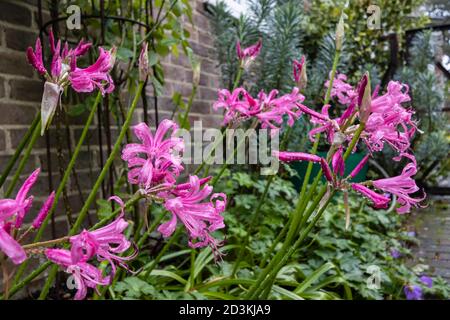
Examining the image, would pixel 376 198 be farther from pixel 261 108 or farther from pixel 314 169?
pixel 314 169

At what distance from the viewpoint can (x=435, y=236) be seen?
262 cm

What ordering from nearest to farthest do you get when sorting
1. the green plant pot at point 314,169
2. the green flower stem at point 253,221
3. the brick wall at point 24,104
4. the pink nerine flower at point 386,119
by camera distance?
the pink nerine flower at point 386,119
the green flower stem at point 253,221
the brick wall at point 24,104
the green plant pot at point 314,169

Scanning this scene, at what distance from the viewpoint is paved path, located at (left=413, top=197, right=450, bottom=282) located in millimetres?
2316

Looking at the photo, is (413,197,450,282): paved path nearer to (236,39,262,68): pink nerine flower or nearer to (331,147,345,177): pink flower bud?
(236,39,262,68): pink nerine flower

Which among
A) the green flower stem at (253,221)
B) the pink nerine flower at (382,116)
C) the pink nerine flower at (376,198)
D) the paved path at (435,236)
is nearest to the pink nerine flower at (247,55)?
the green flower stem at (253,221)

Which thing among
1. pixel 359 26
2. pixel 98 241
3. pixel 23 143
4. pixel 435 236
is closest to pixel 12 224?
pixel 98 241

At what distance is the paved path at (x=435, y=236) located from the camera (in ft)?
7.60

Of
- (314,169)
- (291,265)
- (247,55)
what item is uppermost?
(247,55)

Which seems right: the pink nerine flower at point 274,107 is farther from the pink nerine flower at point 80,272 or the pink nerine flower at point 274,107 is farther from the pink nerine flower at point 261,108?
the pink nerine flower at point 80,272

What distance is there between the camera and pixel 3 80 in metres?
1.56

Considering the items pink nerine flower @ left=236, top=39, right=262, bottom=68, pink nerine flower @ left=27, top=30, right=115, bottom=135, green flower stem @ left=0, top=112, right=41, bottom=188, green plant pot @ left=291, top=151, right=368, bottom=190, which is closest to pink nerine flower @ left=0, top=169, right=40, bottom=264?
pink nerine flower @ left=27, top=30, right=115, bottom=135
